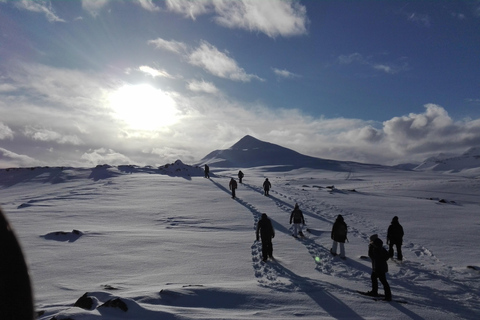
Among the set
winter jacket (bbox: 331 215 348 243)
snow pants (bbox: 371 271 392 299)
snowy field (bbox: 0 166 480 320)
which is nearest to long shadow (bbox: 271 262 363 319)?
snowy field (bbox: 0 166 480 320)

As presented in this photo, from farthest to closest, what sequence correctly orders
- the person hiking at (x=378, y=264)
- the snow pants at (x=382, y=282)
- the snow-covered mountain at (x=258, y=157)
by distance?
the snow-covered mountain at (x=258, y=157)
the person hiking at (x=378, y=264)
the snow pants at (x=382, y=282)

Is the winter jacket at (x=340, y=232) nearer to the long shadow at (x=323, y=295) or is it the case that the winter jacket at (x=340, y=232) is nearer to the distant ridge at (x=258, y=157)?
the long shadow at (x=323, y=295)

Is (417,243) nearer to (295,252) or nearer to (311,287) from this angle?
(295,252)

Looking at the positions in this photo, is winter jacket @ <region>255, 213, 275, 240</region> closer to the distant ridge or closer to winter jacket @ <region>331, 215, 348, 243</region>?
winter jacket @ <region>331, 215, 348, 243</region>

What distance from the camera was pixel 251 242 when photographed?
1433cm

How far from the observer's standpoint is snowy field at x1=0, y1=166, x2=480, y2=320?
23.8 ft

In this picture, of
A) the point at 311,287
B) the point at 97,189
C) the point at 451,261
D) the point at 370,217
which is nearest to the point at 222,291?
the point at 311,287

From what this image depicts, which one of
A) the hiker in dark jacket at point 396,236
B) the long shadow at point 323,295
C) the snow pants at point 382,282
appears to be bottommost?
the long shadow at point 323,295

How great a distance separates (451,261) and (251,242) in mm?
8311

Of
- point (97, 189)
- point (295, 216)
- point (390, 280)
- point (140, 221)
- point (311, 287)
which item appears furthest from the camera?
point (97, 189)

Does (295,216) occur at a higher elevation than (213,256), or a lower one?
higher

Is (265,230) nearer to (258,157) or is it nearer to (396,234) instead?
(396,234)

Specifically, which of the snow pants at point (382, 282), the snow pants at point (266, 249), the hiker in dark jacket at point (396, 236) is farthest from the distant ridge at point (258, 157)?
the snow pants at point (382, 282)

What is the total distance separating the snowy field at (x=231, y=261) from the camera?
7254 millimetres
